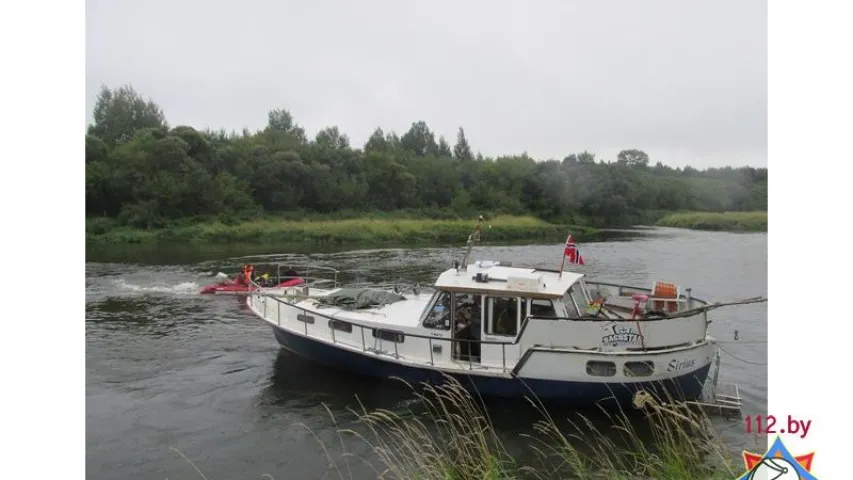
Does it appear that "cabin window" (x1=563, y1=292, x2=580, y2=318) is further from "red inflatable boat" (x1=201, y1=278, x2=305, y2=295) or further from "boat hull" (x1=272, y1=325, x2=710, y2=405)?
"red inflatable boat" (x1=201, y1=278, x2=305, y2=295)

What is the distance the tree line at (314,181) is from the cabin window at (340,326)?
16646mm

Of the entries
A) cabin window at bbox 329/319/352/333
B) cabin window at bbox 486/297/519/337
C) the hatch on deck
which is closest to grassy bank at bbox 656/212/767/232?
the hatch on deck

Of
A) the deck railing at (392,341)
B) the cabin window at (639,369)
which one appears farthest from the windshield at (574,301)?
the cabin window at (639,369)

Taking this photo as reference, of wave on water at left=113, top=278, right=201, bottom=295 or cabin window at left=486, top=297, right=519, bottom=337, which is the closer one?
cabin window at left=486, top=297, right=519, bottom=337

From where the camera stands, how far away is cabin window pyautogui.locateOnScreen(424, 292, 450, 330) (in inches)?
330

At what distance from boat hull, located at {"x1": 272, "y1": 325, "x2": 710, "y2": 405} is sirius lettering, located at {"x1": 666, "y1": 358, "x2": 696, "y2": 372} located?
0.41ft

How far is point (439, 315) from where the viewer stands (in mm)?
8430

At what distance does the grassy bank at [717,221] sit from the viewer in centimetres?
2126

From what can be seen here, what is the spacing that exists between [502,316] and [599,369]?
141 cm

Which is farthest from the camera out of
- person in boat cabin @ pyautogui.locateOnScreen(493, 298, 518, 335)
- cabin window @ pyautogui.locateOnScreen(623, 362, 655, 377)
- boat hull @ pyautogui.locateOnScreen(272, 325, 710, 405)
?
person in boat cabin @ pyautogui.locateOnScreen(493, 298, 518, 335)

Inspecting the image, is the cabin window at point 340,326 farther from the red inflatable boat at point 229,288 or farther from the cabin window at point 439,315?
the red inflatable boat at point 229,288
